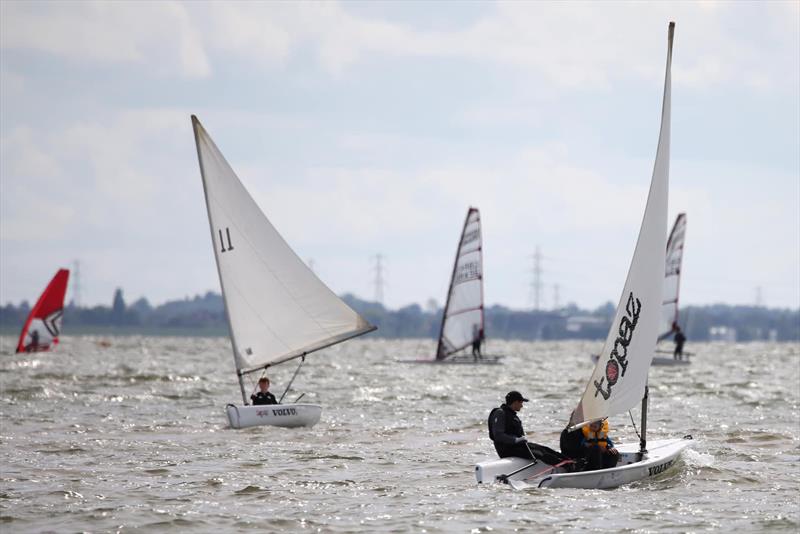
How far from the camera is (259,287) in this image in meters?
27.1

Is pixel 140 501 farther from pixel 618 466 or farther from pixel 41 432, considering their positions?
pixel 41 432

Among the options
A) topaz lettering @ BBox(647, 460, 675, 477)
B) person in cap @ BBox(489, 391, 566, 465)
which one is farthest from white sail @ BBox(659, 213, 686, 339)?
person in cap @ BBox(489, 391, 566, 465)

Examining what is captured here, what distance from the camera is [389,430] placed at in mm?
25141

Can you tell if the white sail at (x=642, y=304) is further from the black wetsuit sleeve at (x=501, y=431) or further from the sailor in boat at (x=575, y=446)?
the black wetsuit sleeve at (x=501, y=431)

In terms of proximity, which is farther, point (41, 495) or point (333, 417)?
point (333, 417)

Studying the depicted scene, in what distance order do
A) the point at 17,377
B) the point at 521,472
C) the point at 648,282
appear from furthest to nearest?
1. the point at 17,377
2. the point at 648,282
3. the point at 521,472

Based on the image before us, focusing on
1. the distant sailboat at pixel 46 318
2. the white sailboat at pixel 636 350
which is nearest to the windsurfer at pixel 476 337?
the distant sailboat at pixel 46 318

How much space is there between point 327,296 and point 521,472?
11.7 m

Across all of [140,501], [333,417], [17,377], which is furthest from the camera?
[17,377]

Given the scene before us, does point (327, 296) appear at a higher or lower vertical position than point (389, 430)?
higher

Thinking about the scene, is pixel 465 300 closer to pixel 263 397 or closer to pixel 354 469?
pixel 263 397

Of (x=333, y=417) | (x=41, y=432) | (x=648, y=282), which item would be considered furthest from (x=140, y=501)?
(x=333, y=417)

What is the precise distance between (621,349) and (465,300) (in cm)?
3761

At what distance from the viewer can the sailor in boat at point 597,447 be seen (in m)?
16.6
